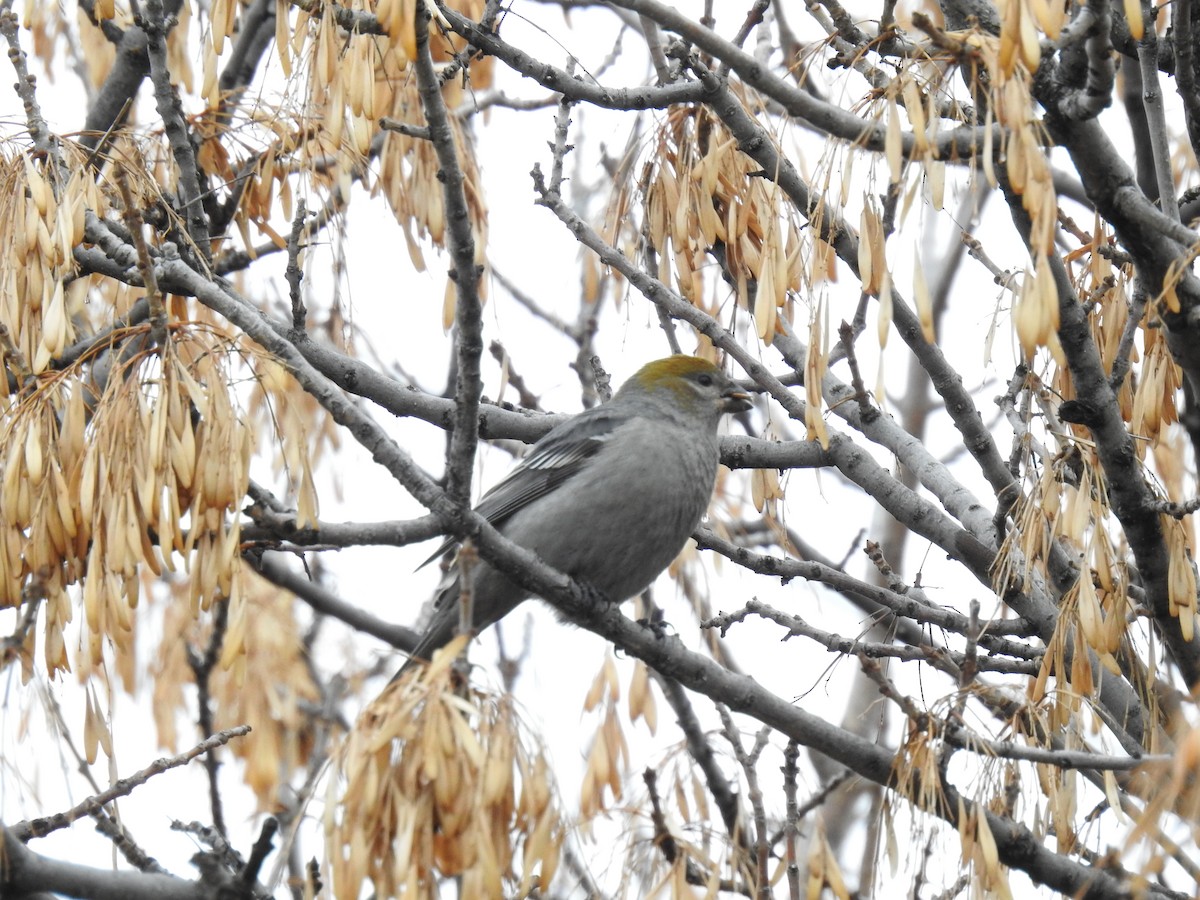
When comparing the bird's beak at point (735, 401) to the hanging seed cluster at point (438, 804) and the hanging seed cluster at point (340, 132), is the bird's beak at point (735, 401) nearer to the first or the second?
the hanging seed cluster at point (340, 132)

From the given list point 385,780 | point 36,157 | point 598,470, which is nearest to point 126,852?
point 385,780

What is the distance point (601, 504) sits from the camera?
554cm

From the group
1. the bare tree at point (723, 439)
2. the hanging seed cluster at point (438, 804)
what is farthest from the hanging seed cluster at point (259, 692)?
the hanging seed cluster at point (438, 804)

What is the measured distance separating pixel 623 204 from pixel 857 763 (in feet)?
7.07

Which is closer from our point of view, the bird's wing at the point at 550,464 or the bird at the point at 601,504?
the bird at the point at 601,504

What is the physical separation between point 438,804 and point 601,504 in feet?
9.46

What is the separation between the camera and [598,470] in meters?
5.71

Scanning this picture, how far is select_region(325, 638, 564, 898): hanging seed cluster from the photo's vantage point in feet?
8.82

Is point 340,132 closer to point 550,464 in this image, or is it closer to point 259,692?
point 550,464

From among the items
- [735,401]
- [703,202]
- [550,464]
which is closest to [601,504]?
[550,464]

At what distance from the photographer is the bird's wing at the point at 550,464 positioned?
19.0 ft

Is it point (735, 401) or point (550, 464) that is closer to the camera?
point (550, 464)

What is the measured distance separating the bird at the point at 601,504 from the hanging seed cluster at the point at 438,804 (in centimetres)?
231

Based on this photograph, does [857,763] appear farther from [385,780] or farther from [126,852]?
[126,852]
